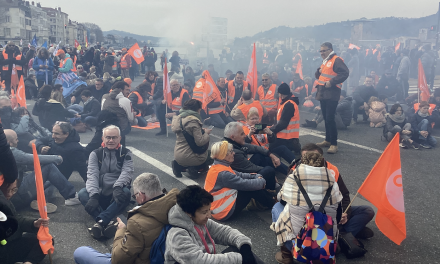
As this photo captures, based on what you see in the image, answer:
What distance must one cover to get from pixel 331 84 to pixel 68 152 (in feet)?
16.8

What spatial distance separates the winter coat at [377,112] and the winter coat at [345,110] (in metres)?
0.69

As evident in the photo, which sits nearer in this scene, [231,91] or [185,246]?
[185,246]

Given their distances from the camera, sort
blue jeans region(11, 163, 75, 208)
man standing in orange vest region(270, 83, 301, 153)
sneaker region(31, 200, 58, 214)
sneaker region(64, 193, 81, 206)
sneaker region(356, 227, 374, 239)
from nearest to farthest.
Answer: sneaker region(356, 227, 374, 239) → blue jeans region(11, 163, 75, 208) → sneaker region(31, 200, 58, 214) → sneaker region(64, 193, 81, 206) → man standing in orange vest region(270, 83, 301, 153)

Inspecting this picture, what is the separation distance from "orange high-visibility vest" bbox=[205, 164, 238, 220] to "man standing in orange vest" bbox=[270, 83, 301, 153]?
2304mm

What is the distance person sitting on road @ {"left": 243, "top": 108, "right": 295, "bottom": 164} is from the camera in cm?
623

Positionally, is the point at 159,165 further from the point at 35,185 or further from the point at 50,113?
the point at 50,113

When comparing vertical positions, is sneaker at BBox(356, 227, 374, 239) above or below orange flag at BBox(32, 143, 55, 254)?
below

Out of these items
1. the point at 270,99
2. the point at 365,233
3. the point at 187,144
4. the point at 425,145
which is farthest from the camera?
the point at 270,99

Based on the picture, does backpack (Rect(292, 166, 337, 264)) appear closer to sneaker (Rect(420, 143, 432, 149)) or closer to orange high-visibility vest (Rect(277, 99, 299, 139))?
orange high-visibility vest (Rect(277, 99, 299, 139))

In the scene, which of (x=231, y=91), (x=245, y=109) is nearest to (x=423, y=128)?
(x=245, y=109)

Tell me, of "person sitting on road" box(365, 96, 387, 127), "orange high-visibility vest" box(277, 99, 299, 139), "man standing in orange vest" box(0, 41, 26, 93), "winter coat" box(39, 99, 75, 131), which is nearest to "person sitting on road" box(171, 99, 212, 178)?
Result: "orange high-visibility vest" box(277, 99, 299, 139)

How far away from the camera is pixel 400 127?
8617 millimetres

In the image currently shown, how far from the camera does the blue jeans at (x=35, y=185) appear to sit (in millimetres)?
5023

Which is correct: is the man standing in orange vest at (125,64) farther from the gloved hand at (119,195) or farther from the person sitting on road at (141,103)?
the gloved hand at (119,195)
